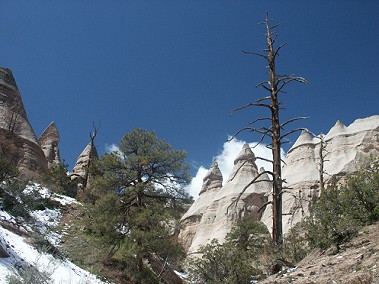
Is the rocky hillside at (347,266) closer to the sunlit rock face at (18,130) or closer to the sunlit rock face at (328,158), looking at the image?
the sunlit rock face at (18,130)

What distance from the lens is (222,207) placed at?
49.4m

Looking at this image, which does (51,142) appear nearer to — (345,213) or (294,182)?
(294,182)

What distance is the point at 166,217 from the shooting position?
18.8 meters

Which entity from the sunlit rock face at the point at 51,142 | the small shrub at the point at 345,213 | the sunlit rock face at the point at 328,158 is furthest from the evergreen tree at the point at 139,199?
the sunlit rock face at the point at 51,142

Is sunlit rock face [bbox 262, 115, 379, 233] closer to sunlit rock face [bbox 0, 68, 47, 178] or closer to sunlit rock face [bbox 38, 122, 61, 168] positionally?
sunlit rock face [bbox 0, 68, 47, 178]

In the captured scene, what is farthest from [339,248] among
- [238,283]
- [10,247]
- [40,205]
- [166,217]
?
[40,205]

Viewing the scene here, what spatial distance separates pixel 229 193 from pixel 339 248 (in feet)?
141

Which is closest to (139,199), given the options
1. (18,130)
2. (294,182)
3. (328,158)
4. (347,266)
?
(347,266)

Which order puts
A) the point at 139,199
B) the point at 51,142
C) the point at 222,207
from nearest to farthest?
the point at 139,199
the point at 222,207
the point at 51,142

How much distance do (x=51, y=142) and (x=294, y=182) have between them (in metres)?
32.8

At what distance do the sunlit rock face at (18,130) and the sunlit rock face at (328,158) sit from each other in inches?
948

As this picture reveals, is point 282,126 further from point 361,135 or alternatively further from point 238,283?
Answer: point 361,135

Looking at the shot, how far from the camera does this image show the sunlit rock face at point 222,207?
4628cm

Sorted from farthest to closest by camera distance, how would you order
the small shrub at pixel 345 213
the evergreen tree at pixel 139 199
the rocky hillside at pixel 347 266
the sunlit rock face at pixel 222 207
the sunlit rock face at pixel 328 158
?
the sunlit rock face at pixel 222 207 < the sunlit rock face at pixel 328 158 < the evergreen tree at pixel 139 199 < the small shrub at pixel 345 213 < the rocky hillside at pixel 347 266
